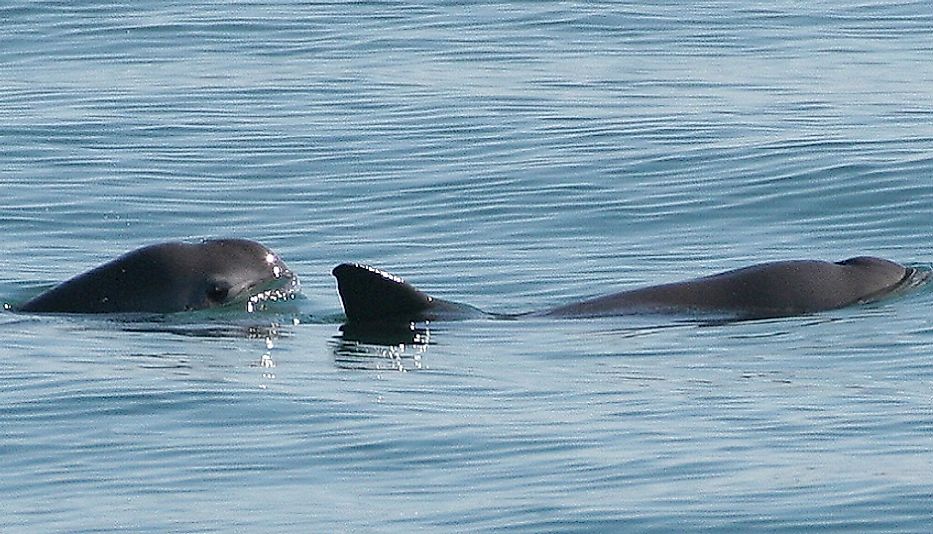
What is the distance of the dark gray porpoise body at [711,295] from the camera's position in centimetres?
1606

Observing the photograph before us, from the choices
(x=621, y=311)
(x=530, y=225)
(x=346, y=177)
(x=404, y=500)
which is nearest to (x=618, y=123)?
(x=346, y=177)

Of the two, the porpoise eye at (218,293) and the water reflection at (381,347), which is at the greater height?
the porpoise eye at (218,293)

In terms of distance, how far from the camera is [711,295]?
16422 mm

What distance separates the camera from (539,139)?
24.4 metres

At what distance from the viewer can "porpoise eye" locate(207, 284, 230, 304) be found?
1706cm

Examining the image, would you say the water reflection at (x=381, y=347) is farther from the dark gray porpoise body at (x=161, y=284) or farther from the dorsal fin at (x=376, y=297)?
the dark gray porpoise body at (x=161, y=284)

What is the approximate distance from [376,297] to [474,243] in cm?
395

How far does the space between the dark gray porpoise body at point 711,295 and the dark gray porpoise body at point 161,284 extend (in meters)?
1.19

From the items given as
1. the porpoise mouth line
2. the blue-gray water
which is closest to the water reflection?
the blue-gray water

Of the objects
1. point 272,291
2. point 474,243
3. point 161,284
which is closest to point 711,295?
point 272,291

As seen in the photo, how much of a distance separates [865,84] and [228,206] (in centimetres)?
751

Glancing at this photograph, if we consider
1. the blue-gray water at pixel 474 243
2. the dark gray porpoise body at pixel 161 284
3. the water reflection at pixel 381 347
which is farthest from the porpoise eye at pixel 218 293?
the water reflection at pixel 381 347

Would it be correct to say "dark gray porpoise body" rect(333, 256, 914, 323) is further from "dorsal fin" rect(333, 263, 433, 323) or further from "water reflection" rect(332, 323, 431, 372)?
"water reflection" rect(332, 323, 431, 372)

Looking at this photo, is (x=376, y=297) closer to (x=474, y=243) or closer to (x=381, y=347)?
(x=381, y=347)
